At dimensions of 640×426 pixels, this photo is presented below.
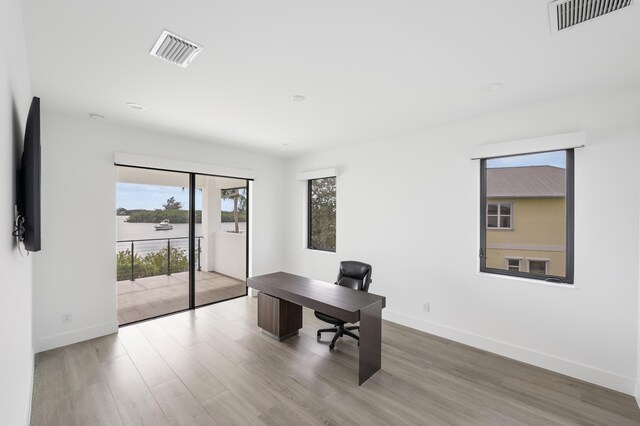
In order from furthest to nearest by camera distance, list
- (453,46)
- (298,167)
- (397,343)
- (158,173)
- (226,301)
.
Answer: (298,167) < (226,301) < (158,173) < (397,343) < (453,46)

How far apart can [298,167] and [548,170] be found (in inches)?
148

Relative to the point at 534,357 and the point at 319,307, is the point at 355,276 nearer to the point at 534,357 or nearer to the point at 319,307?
the point at 319,307

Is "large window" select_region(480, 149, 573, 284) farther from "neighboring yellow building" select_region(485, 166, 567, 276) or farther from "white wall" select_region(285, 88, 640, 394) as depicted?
"white wall" select_region(285, 88, 640, 394)

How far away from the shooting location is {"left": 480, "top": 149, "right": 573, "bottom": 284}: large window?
2.86m

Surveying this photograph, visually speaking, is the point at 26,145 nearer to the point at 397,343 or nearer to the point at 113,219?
the point at 113,219

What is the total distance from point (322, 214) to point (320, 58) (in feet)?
10.9

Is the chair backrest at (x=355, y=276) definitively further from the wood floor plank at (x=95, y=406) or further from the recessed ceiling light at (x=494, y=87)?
the wood floor plank at (x=95, y=406)

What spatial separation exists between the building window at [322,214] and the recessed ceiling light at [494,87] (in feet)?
9.08

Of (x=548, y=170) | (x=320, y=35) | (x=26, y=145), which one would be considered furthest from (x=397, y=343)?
(x=26, y=145)

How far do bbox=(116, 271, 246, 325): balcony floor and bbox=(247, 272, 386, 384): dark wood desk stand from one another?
5.45 ft

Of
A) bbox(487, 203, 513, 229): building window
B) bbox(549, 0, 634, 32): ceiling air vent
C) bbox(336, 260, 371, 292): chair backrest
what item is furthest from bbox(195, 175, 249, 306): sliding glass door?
bbox(549, 0, 634, 32): ceiling air vent

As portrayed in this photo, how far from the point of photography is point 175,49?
1.97 m

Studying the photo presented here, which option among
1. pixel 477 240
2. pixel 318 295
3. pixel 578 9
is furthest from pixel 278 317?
pixel 578 9

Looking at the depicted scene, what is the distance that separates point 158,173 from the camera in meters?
4.17
